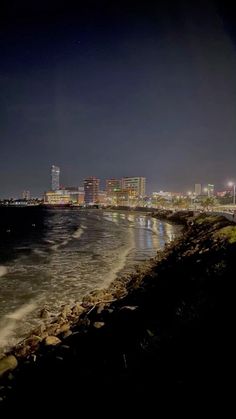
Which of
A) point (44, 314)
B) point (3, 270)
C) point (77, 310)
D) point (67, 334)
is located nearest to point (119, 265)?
point (3, 270)

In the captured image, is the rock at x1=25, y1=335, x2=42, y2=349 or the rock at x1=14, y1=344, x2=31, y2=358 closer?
the rock at x1=14, y1=344, x2=31, y2=358

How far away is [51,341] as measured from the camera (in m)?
10.9

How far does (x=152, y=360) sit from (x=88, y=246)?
34998 millimetres

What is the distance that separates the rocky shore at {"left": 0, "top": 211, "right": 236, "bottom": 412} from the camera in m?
5.67

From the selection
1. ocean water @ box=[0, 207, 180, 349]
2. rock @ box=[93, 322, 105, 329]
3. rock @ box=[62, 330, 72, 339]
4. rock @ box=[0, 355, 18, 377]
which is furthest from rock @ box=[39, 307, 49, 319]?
rock @ box=[0, 355, 18, 377]

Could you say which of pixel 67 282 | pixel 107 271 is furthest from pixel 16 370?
pixel 107 271

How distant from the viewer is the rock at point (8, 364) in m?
9.58

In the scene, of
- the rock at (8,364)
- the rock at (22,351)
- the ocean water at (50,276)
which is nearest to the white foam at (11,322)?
the ocean water at (50,276)

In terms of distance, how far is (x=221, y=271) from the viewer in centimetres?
1088

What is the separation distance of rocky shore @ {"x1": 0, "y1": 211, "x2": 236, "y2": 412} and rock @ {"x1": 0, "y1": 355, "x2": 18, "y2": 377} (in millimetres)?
30

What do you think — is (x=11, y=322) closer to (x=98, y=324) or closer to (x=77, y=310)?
(x=77, y=310)

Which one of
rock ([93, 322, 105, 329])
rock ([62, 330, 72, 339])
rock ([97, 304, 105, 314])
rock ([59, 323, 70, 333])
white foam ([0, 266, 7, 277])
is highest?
rock ([93, 322, 105, 329])

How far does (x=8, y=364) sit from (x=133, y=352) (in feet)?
15.8

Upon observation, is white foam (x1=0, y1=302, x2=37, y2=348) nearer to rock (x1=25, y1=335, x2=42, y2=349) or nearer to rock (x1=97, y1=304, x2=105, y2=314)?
rock (x1=25, y1=335, x2=42, y2=349)
